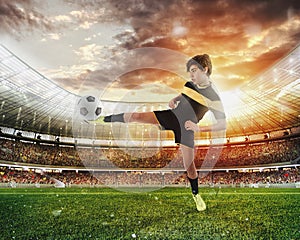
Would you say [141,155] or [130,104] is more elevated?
[130,104]

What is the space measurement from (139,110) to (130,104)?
3.06 meters

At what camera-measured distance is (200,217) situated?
256 inches

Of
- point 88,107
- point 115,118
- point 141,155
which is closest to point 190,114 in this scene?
point 115,118

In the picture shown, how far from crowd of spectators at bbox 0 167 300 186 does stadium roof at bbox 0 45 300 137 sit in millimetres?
6708

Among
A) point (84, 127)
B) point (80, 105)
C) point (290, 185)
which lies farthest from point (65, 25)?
point (84, 127)

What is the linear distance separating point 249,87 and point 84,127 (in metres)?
32.4

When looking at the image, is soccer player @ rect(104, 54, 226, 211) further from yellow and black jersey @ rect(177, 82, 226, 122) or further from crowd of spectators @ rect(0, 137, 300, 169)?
crowd of spectators @ rect(0, 137, 300, 169)

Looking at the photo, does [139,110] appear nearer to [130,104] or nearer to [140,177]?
[130,104]

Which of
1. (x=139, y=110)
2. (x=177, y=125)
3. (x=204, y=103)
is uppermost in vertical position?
(x=139, y=110)

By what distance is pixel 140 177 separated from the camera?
4622cm

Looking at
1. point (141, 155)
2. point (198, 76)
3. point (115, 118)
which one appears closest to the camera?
point (198, 76)

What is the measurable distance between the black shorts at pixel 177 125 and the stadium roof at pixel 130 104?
1731cm

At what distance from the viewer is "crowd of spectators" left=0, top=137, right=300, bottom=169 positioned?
4166 cm

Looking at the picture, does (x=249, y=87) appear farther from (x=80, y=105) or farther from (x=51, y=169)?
(x=51, y=169)
